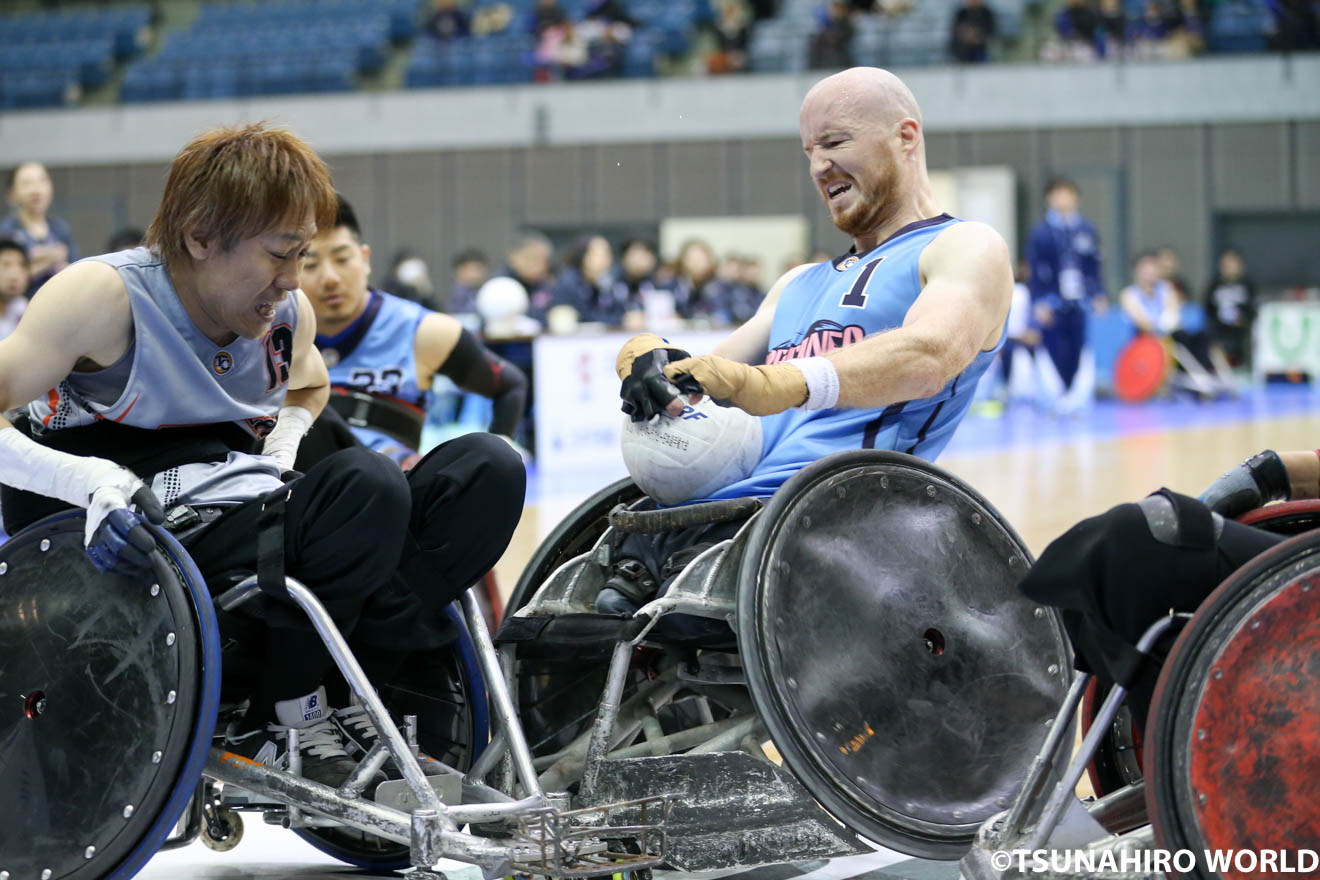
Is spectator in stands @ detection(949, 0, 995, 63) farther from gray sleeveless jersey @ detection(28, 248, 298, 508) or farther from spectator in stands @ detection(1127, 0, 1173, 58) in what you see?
gray sleeveless jersey @ detection(28, 248, 298, 508)

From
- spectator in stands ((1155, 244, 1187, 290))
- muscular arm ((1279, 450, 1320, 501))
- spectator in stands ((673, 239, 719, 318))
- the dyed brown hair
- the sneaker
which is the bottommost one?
spectator in stands ((1155, 244, 1187, 290))

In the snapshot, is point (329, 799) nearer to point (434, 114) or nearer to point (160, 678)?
point (160, 678)

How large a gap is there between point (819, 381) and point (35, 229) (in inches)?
297

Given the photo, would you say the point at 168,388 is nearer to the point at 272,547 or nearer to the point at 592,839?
the point at 272,547

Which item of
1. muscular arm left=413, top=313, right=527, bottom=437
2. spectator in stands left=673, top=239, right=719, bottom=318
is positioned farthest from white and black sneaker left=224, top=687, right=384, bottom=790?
spectator in stands left=673, top=239, right=719, bottom=318

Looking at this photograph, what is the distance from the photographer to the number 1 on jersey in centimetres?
277

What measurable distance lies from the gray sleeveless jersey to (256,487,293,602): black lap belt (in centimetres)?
14

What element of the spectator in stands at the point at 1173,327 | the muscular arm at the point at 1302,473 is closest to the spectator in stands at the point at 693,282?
the spectator in stands at the point at 1173,327

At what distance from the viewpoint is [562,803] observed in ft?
7.91

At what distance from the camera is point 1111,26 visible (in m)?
19.8

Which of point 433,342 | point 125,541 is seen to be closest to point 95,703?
point 125,541

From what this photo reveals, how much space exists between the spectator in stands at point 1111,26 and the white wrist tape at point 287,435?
61.6 ft

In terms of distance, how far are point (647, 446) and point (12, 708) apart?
1.07 meters

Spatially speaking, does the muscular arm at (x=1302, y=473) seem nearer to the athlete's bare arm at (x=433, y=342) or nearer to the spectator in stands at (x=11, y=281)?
the athlete's bare arm at (x=433, y=342)
